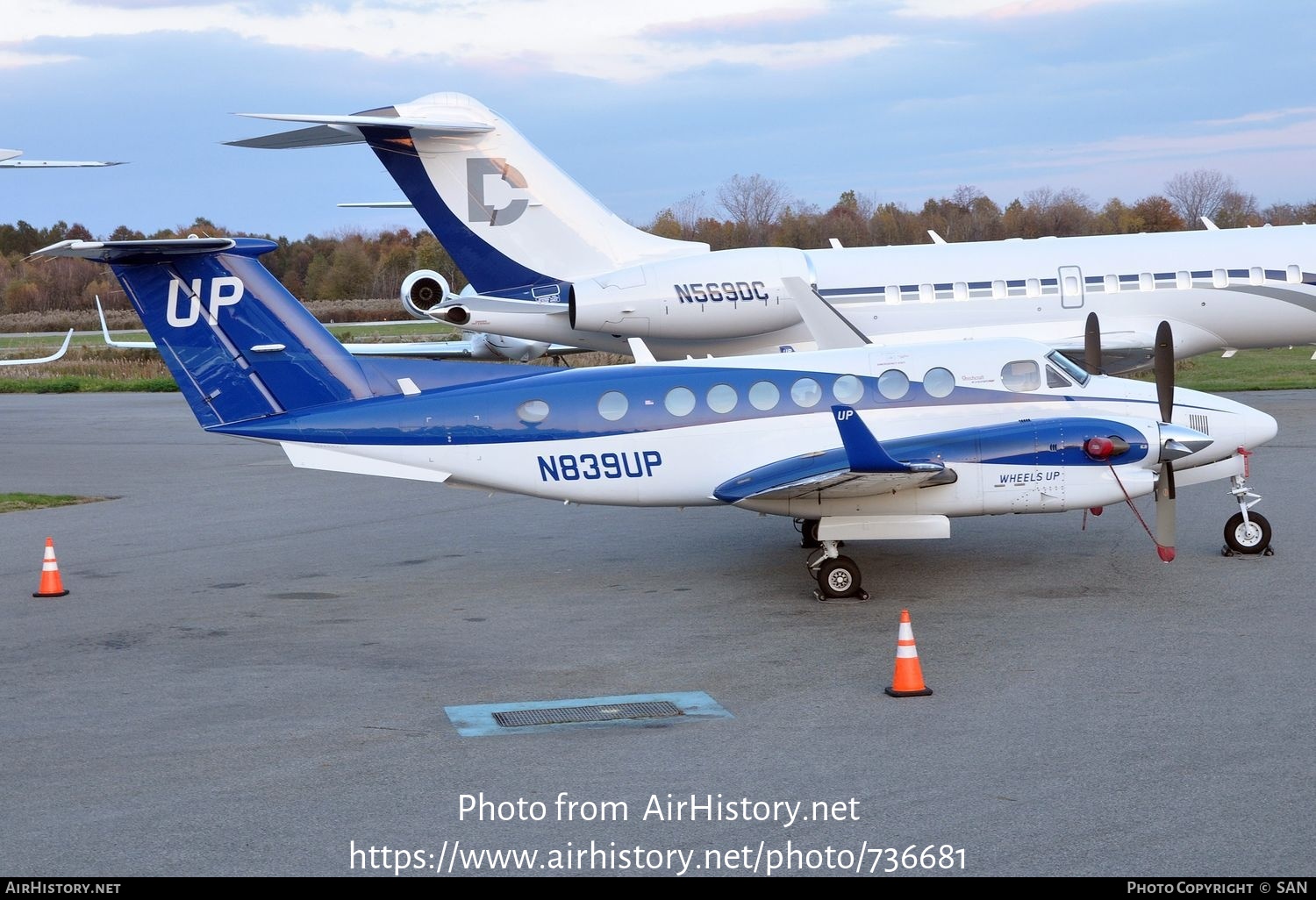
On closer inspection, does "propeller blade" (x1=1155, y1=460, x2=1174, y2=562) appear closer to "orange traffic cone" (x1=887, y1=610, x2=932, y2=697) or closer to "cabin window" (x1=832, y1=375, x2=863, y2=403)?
"cabin window" (x1=832, y1=375, x2=863, y2=403)

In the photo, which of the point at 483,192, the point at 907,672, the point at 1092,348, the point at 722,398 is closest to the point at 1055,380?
the point at 1092,348

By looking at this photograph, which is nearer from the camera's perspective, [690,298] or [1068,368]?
[1068,368]

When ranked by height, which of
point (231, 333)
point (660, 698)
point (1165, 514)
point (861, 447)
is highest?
point (231, 333)

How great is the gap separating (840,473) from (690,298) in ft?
38.9

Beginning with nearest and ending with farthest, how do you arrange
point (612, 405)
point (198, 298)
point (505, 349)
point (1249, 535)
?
point (198, 298) < point (612, 405) < point (1249, 535) < point (505, 349)

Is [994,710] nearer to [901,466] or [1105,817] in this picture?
[1105,817]

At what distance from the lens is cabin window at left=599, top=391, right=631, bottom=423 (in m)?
13.3

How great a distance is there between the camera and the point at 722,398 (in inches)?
527

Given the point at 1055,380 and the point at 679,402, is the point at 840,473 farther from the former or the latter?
the point at 1055,380

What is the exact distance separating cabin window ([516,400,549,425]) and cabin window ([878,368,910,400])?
326 centimetres

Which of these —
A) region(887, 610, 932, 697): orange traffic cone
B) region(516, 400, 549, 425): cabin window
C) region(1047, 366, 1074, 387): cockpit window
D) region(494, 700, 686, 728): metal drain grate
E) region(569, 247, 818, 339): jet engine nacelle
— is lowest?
region(494, 700, 686, 728): metal drain grate

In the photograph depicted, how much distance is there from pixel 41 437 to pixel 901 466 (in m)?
24.1

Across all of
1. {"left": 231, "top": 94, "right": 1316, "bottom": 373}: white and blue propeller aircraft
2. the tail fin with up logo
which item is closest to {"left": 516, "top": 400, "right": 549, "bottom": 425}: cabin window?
the tail fin with up logo
